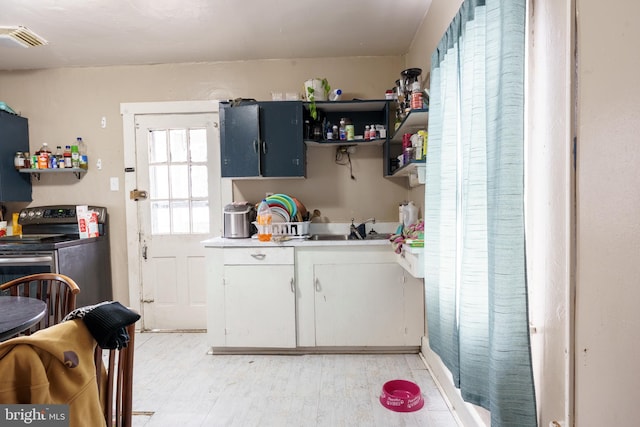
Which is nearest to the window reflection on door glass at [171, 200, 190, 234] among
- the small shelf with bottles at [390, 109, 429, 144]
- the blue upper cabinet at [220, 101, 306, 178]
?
the blue upper cabinet at [220, 101, 306, 178]

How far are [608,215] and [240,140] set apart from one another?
A: 8.01ft

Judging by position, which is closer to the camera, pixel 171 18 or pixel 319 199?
pixel 171 18

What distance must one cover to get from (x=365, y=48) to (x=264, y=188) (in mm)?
1452

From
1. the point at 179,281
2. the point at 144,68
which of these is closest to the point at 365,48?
the point at 144,68

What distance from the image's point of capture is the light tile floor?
6.22 feet

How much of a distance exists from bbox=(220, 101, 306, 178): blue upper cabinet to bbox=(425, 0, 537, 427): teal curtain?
1.29m

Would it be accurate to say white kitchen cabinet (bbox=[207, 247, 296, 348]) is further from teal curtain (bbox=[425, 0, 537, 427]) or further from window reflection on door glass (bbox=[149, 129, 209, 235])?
teal curtain (bbox=[425, 0, 537, 427])

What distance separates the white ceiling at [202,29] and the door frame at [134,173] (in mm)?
392

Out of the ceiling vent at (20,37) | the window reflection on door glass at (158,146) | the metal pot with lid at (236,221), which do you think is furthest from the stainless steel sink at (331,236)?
the ceiling vent at (20,37)

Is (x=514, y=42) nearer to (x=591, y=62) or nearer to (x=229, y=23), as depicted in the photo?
(x=591, y=62)

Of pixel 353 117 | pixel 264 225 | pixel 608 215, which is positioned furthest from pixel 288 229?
pixel 608 215

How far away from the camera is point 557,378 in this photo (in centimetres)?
109

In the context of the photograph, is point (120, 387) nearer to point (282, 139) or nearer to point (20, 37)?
point (282, 139)

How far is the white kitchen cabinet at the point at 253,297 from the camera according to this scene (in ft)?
8.61
